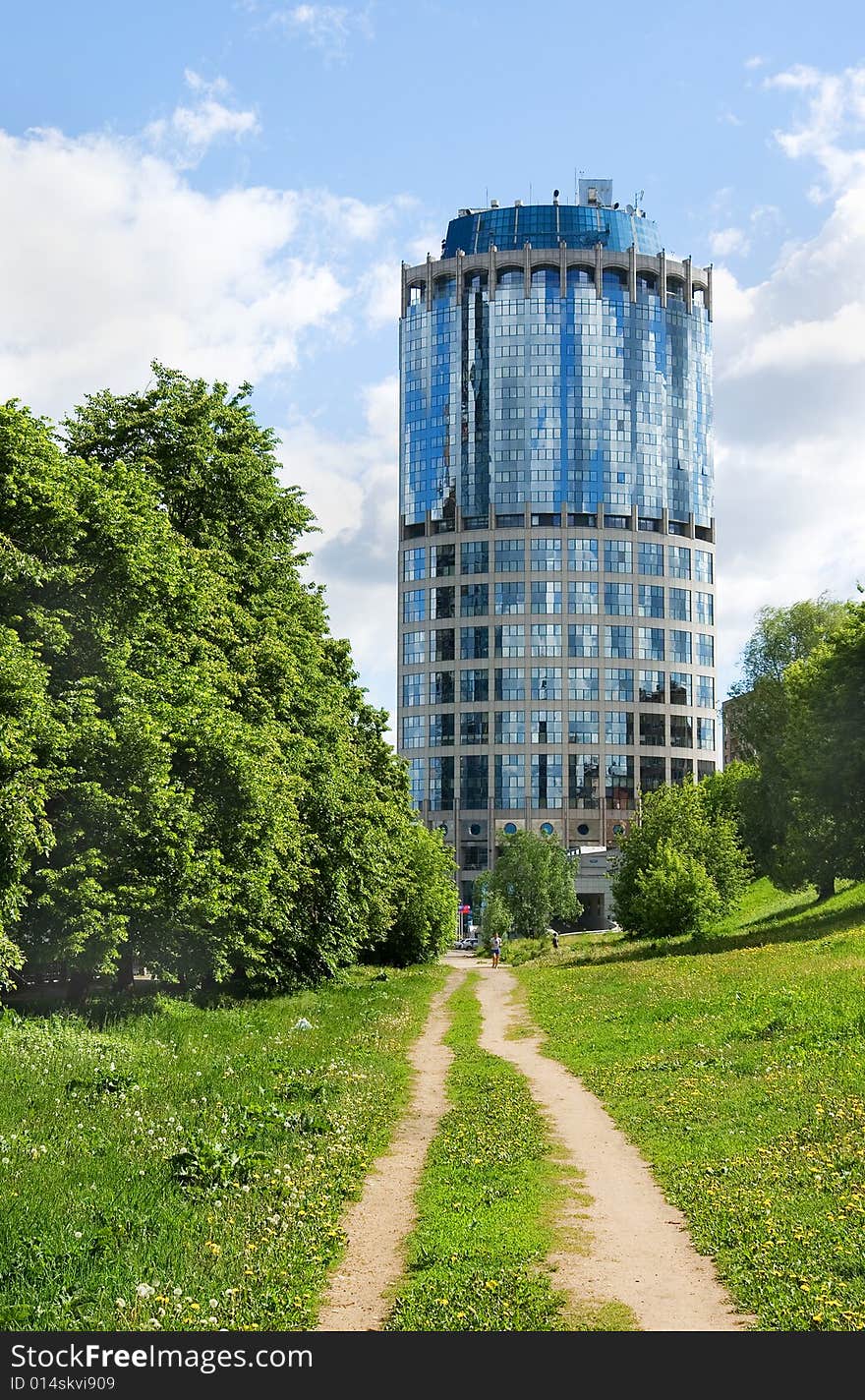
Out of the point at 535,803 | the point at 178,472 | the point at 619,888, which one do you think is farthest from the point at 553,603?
the point at 178,472

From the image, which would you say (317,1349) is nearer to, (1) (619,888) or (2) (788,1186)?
(2) (788,1186)

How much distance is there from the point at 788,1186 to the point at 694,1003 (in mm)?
19671

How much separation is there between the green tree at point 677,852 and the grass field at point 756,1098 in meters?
23.2

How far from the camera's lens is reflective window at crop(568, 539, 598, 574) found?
A: 193 metres

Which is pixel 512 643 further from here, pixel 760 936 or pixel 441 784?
pixel 760 936

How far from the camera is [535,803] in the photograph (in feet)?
618

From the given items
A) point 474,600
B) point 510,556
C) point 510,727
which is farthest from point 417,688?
point 510,556

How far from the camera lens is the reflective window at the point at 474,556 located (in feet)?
642

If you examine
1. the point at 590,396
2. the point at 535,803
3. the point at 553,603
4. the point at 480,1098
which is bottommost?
the point at 480,1098

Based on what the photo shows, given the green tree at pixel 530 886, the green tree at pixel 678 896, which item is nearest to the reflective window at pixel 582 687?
the green tree at pixel 530 886

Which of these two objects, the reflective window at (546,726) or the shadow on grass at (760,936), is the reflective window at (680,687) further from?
the shadow on grass at (760,936)

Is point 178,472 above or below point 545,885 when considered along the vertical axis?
above

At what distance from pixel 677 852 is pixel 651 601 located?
129 meters

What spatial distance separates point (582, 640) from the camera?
193m
